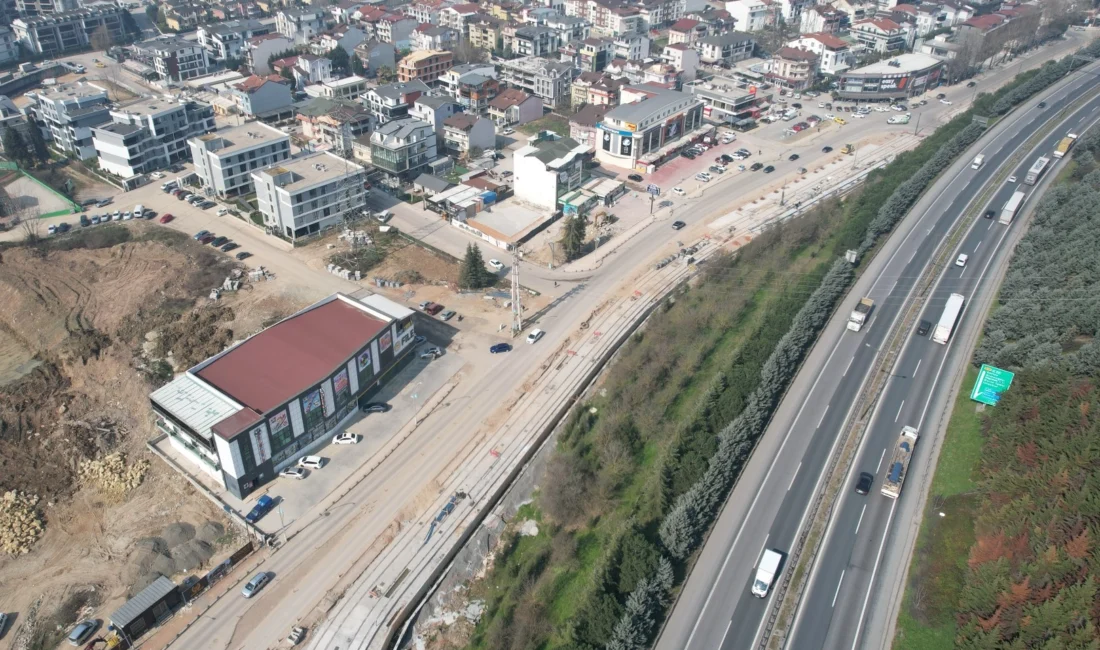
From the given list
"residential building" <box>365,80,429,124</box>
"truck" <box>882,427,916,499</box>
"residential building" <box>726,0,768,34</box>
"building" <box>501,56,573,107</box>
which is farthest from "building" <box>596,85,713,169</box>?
"residential building" <box>726,0,768,34</box>

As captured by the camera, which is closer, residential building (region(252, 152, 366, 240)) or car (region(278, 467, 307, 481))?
car (region(278, 467, 307, 481))

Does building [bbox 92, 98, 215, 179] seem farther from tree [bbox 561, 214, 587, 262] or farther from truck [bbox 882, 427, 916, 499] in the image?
truck [bbox 882, 427, 916, 499]

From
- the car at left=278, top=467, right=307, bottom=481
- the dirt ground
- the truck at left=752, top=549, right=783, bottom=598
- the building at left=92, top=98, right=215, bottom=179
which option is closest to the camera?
the truck at left=752, top=549, right=783, bottom=598

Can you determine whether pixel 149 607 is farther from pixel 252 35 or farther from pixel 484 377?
pixel 252 35

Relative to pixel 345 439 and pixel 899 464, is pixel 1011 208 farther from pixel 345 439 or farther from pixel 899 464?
pixel 345 439

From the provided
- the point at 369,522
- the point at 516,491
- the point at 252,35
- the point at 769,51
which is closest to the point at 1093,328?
the point at 516,491

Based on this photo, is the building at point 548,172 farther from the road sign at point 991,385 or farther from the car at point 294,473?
the road sign at point 991,385
